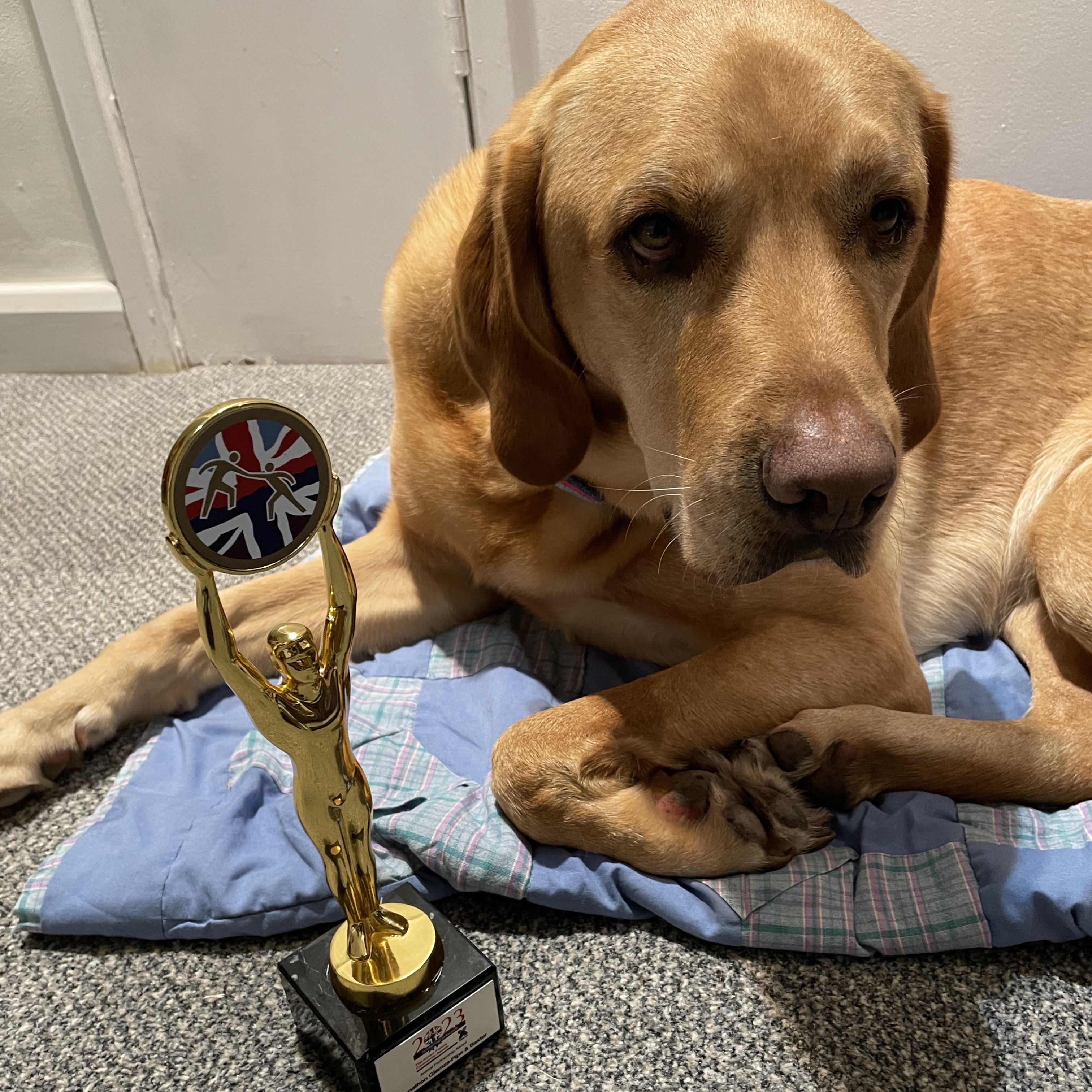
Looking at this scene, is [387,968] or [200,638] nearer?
[387,968]

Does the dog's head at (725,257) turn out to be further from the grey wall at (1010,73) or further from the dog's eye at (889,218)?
the grey wall at (1010,73)

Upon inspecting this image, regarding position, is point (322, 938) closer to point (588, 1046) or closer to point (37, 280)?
point (588, 1046)

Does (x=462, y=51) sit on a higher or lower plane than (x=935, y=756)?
higher

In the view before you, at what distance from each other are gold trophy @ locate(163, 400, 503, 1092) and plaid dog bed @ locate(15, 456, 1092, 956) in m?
0.16

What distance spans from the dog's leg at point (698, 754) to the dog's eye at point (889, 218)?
624mm

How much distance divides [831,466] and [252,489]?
2.08 feet

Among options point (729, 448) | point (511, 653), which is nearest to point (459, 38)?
point (511, 653)

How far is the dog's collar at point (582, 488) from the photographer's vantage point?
1.70 meters

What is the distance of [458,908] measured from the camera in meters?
1.48

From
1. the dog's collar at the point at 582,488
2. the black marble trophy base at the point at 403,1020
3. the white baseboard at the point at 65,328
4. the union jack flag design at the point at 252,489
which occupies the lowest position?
the white baseboard at the point at 65,328

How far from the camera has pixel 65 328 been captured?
3572mm

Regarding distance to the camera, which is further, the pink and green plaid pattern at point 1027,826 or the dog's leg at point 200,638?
the dog's leg at point 200,638

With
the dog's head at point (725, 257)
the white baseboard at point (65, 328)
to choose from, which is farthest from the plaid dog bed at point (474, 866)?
the white baseboard at point (65, 328)

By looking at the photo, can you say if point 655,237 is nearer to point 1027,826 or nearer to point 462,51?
point 1027,826
